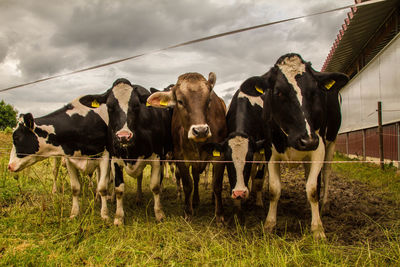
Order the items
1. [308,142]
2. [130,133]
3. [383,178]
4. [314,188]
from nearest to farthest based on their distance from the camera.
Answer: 1. [308,142]
2. [314,188]
3. [130,133]
4. [383,178]

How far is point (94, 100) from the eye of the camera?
17.2ft

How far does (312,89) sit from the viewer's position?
399 centimetres

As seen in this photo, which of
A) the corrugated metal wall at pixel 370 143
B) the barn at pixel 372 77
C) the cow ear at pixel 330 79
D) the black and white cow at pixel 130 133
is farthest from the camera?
the corrugated metal wall at pixel 370 143

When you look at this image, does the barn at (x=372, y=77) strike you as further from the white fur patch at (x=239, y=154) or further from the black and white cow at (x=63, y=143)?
the black and white cow at (x=63, y=143)

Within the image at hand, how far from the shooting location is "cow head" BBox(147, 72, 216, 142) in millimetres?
4237

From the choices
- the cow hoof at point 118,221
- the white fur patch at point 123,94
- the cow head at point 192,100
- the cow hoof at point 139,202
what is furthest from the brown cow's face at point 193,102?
the cow hoof at point 139,202

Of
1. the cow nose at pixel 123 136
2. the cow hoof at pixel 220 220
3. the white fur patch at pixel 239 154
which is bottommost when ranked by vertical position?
the cow hoof at pixel 220 220

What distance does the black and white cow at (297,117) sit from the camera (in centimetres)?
377

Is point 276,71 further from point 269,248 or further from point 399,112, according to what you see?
point 399,112

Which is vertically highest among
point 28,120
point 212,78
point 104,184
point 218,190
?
point 212,78

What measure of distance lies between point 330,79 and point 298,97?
2.22 feet

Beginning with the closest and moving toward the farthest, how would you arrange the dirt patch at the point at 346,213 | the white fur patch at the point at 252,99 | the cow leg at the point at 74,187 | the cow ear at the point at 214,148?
the dirt patch at the point at 346,213 < the cow ear at the point at 214,148 < the cow leg at the point at 74,187 < the white fur patch at the point at 252,99

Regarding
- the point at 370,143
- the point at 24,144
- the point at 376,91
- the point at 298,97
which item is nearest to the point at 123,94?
the point at 24,144

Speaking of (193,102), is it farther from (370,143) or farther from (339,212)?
(370,143)
